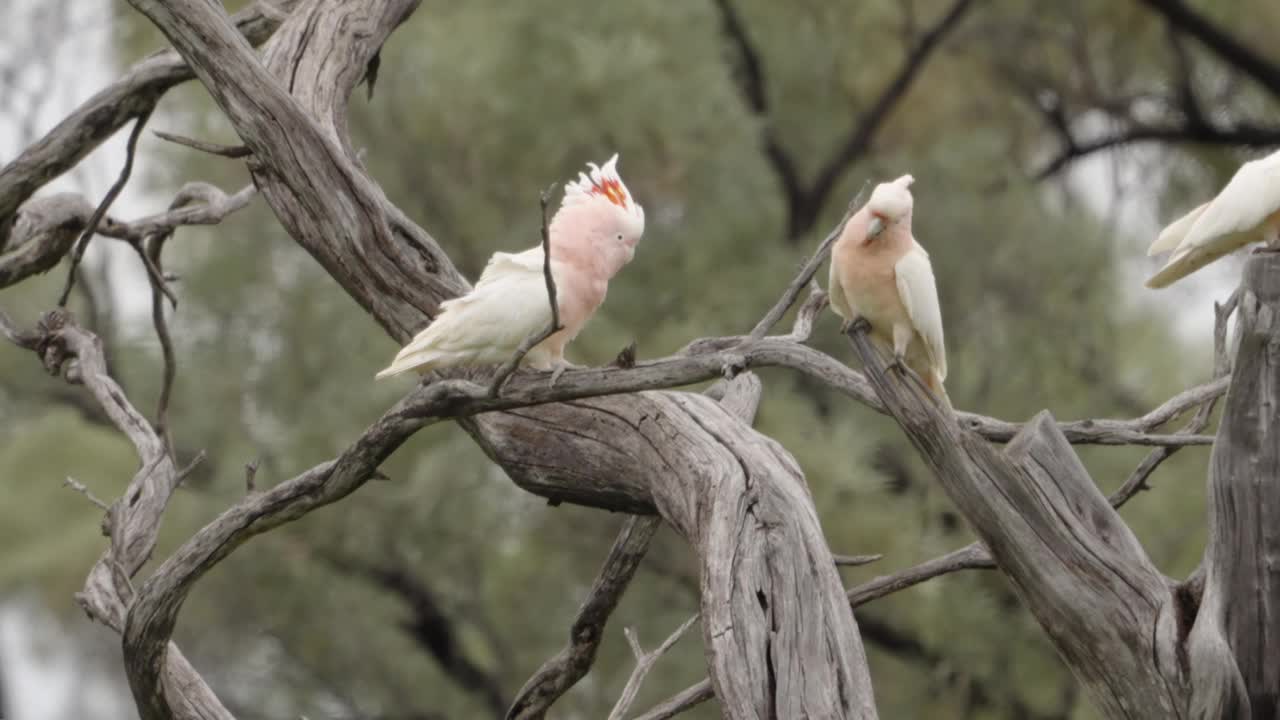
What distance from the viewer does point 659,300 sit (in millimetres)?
6020

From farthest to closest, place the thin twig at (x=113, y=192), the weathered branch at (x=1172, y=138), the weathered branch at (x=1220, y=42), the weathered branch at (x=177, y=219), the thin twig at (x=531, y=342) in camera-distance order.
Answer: the weathered branch at (x=1172, y=138)
the weathered branch at (x=1220, y=42)
the weathered branch at (x=177, y=219)
the thin twig at (x=113, y=192)
the thin twig at (x=531, y=342)

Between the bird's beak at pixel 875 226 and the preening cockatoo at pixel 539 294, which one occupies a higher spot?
the preening cockatoo at pixel 539 294

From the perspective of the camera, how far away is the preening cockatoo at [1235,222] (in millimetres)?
2223

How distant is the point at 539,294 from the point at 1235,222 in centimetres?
99

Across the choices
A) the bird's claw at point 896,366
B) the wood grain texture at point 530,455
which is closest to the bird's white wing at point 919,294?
the bird's claw at point 896,366

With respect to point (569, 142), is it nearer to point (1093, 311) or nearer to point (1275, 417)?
point (1093, 311)

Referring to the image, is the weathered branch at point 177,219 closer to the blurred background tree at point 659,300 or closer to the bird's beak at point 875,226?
the bird's beak at point 875,226

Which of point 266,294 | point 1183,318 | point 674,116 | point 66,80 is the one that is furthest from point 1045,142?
point 66,80

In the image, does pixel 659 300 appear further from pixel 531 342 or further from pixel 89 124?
pixel 531 342

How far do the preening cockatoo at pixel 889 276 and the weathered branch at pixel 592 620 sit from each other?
1.57 feet

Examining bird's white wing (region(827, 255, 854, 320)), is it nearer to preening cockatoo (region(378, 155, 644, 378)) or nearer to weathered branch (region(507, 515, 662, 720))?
preening cockatoo (region(378, 155, 644, 378))

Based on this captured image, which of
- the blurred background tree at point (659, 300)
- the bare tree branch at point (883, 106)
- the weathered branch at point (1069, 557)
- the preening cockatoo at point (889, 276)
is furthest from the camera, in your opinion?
the bare tree branch at point (883, 106)

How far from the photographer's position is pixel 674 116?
5629 mm

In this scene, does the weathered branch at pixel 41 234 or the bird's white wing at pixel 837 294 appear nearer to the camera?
the bird's white wing at pixel 837 294
